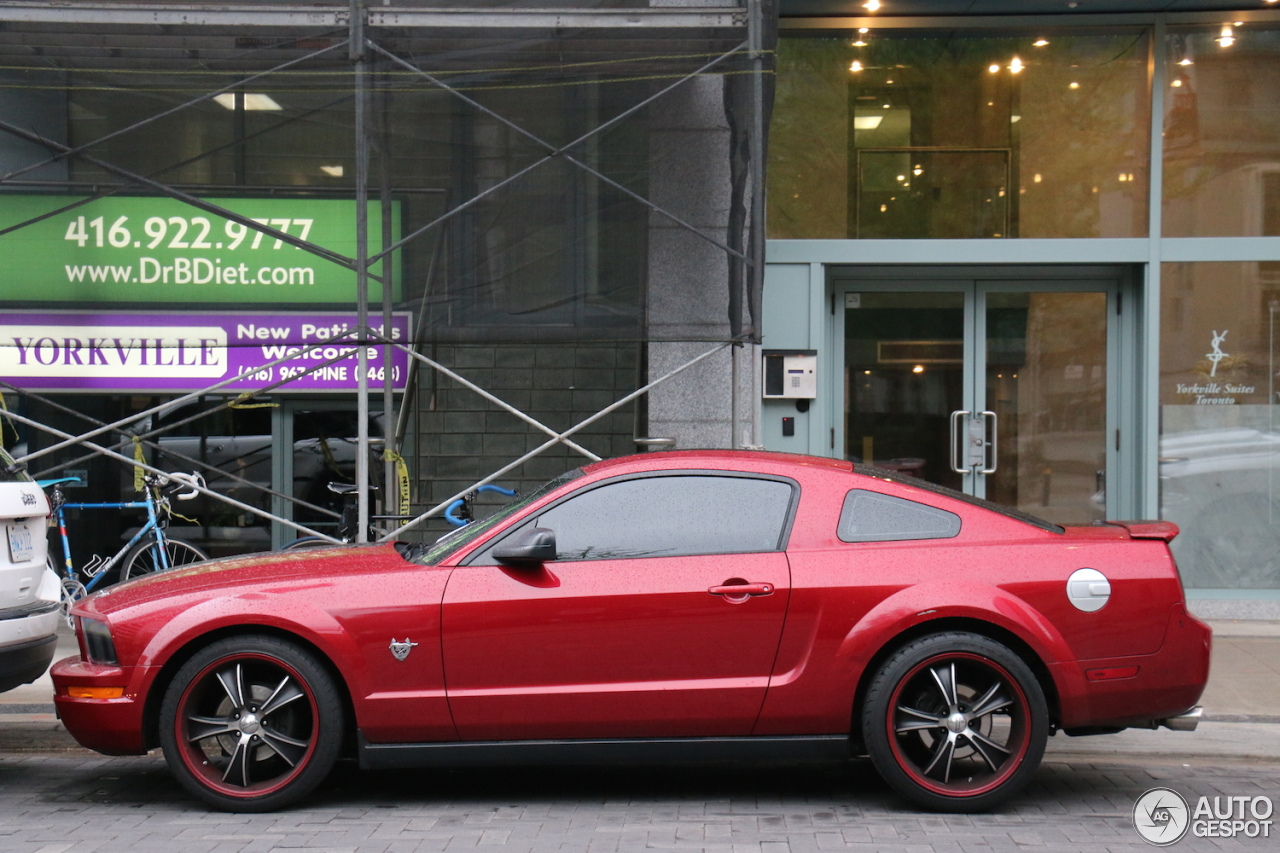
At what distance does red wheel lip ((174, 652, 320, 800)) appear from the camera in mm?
4883

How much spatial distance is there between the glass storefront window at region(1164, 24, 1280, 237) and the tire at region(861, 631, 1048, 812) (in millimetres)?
6404

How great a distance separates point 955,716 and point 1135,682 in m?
0.76

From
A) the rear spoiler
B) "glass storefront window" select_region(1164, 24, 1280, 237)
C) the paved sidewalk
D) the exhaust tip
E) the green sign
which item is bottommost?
the paved sidewalk

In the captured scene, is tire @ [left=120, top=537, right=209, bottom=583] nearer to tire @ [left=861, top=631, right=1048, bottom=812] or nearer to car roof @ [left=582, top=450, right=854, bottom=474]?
car roof @ [left=582, top=450, right=854, bottom=474]

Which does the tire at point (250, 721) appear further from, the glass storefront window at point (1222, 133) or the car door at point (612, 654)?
the glass storefront window at point (1222, 133)

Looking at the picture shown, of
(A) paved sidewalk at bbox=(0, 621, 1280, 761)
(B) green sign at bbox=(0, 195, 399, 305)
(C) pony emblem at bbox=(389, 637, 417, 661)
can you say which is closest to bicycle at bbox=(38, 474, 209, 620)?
(B) green sign at bbox=(0, 195, 399, 305)

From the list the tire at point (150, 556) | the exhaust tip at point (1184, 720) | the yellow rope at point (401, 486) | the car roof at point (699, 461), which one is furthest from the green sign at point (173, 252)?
the exhaust tip at point (1184, 720)

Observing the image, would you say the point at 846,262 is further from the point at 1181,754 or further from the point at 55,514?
the point at 55,514

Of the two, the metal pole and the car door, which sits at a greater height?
the metal pole

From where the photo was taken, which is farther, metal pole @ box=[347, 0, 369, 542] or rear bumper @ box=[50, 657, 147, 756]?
Answer: metal pole @ box=[347, 0, 369, 542]

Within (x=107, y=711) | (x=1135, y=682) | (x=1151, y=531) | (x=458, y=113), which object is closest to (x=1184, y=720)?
(x=1135, y=682)

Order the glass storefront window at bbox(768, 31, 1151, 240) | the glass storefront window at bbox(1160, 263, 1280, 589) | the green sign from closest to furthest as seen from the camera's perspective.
Answer: the green sign < the glass storefront window at bbox(1160, 263, 1280, 589) < the glass storefront window at bbox(768, 31, 1151, 240)

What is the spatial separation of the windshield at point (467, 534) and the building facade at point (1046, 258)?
4981 mm

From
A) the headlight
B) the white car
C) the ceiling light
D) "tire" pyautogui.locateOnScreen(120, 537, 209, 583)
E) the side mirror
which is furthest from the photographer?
"tire" pyautogui.locateOnScreen(120, 537, 209, 583)
